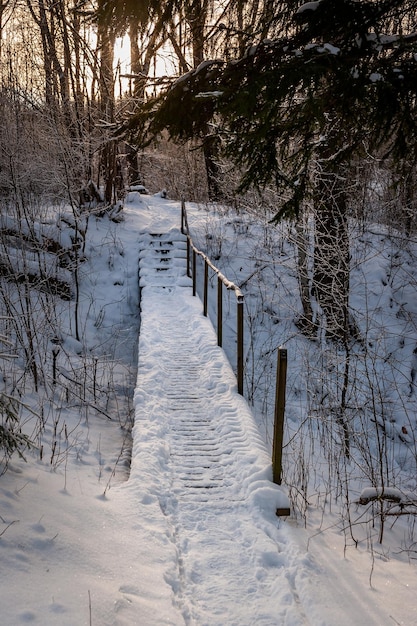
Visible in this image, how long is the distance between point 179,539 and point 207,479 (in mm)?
929

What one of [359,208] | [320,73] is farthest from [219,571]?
[359,208]

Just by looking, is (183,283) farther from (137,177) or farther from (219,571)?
(137,177)

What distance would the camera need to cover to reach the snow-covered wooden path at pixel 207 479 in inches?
121

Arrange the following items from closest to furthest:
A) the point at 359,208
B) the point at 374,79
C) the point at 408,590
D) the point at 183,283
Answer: the point at 374,79 → the point at 408,590 → the point at 183,283 → the point at 359,208

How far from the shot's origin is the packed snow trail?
2934mm

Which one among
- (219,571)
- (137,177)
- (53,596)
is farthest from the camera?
(137,177)

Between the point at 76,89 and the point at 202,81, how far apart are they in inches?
497

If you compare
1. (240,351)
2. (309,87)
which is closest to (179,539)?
(240,351)

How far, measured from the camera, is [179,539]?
3.64 meters

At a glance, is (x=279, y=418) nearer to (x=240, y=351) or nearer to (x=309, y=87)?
(x=240, y=351)

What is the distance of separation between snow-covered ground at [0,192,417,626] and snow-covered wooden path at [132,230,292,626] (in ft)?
0.04

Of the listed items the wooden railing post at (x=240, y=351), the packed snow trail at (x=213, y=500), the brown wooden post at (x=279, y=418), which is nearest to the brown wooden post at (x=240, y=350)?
the wooden railing post at (x=240, y=351)

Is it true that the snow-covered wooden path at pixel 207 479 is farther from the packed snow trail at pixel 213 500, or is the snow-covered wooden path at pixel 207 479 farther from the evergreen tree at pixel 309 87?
the evergreen tree at pixel 309 87

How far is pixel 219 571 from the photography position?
3291 millimetres
